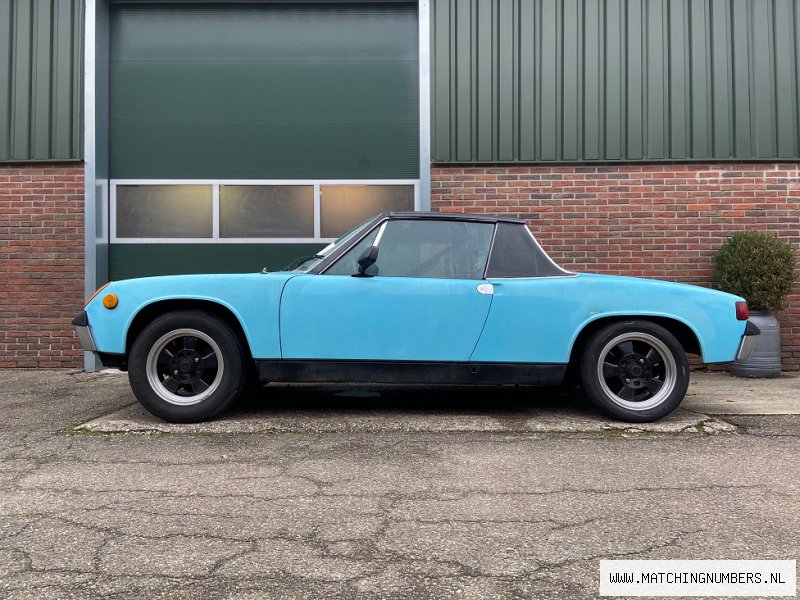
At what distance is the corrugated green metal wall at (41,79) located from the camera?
724 centimetres

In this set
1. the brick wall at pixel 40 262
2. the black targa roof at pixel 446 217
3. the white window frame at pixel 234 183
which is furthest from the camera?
the white window frame at pixel 234 183

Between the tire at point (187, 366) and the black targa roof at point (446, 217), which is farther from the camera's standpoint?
the black targa roof at point (446, 217)

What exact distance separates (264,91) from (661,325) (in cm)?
569

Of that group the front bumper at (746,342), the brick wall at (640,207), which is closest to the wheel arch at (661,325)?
the front bumper at (746,342)

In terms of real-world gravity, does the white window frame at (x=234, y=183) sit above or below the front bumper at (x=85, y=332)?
above

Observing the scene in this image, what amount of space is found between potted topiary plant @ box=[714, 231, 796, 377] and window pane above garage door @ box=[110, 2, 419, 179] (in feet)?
12.8

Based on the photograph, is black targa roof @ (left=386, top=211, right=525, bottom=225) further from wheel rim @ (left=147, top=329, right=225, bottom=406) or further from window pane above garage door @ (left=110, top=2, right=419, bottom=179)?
window pane above garage door @ (left=110, top=2, right=419, bottom=179)

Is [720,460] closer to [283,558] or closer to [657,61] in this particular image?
[283,558]

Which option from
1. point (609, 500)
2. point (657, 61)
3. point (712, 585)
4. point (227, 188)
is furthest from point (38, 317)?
point (657, 61)

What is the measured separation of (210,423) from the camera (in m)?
4.18

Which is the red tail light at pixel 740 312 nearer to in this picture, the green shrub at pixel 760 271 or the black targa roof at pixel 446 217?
the black targa roof at pixel 446 217

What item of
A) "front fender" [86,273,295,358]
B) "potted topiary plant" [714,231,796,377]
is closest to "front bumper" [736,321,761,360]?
"potted topiary plant" [714,231,796,377]

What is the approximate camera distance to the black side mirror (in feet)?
13.6

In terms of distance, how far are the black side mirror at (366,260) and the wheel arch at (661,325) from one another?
149 cm
